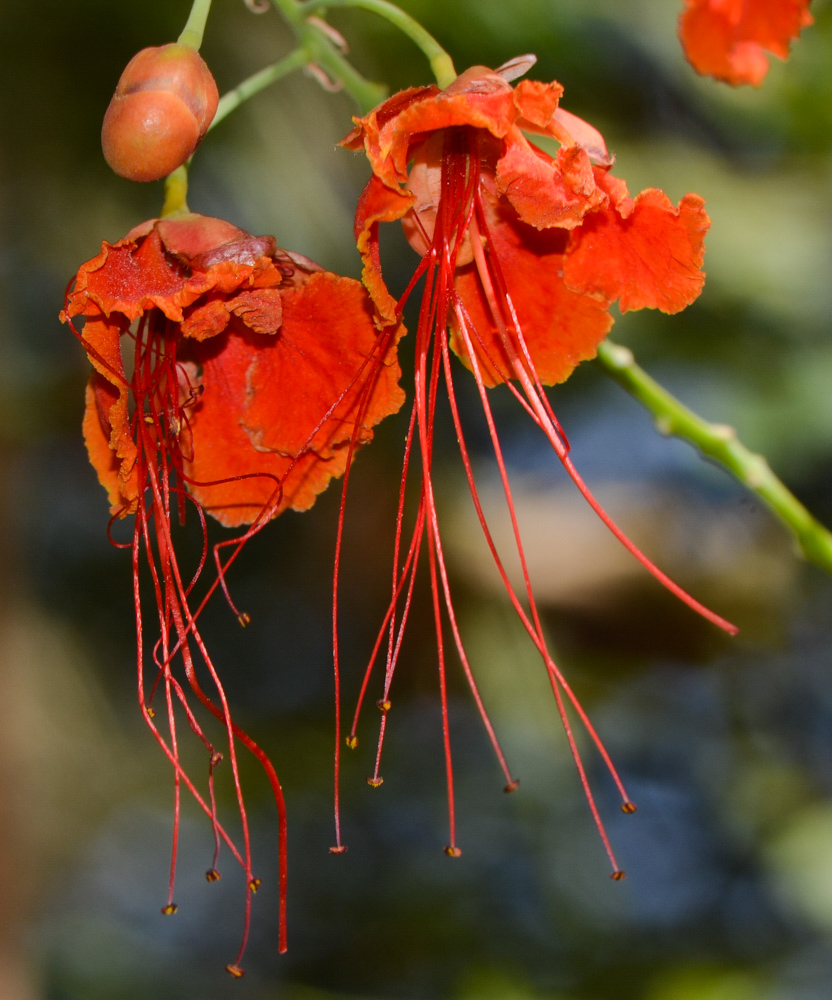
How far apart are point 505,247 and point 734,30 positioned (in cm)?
39

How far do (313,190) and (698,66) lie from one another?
69.0 inches

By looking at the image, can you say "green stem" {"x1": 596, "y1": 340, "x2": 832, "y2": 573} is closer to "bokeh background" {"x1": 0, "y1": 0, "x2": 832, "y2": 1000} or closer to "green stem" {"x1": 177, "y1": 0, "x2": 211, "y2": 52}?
"green stem" {"x1": 177, "y1": 0, "x2": 211, "y2": 52}

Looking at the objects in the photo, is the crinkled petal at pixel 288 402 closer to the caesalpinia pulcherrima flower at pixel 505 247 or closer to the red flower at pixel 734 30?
the caesalpinia pulcherrima flower at pixel 505 247

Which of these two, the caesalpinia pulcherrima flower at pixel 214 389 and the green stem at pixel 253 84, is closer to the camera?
the caesalpinia pulcherrima flower at pixel 214 389

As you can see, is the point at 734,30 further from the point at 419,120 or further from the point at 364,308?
the point at 364,308

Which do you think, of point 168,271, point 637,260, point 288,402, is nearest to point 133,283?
point 168,271

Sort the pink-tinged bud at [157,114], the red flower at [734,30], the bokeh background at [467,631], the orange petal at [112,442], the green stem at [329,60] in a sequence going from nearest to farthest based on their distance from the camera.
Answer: the red flower at [734,30] < the pink-tinged bud at [157,114] < the orange petal at [112,442] < the green stem at [329,60] < the bokeh background at [467,631]

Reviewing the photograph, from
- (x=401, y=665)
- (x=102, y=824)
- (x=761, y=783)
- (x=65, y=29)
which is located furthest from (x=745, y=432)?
(x=102, y=824)

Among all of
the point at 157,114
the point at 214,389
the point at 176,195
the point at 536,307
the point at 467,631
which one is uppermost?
the point at 157,114

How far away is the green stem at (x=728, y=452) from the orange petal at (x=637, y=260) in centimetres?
7

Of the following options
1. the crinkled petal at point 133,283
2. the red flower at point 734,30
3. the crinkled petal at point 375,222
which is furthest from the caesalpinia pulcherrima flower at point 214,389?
the red flower at point 734,30

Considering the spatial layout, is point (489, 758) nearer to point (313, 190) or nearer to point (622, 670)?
point (622, 670)

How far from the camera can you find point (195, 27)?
0.97 m

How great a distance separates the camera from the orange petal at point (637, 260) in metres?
1.04
